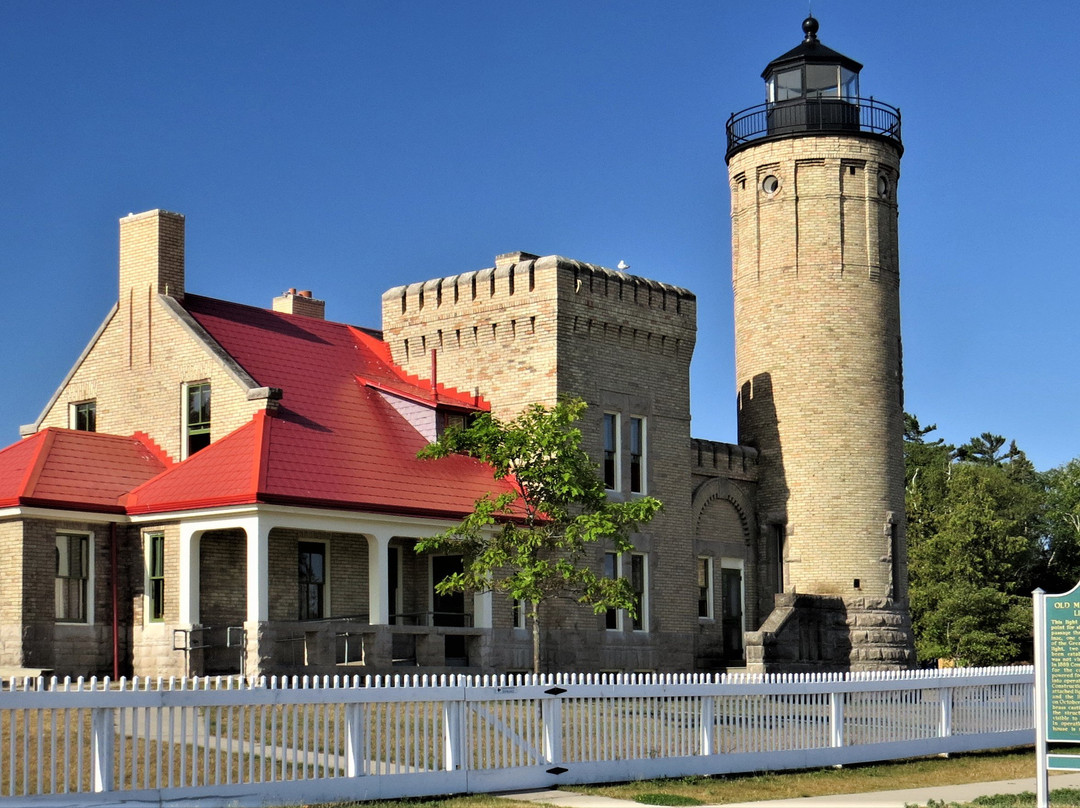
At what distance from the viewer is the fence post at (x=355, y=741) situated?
50.7ft

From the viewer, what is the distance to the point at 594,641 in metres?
31.1

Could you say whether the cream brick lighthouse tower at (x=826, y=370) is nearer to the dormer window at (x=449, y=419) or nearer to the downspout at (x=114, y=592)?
the dormer window at (x=449, y=419)

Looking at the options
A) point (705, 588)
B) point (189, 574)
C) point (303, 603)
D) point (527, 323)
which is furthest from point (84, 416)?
point (705, 588)

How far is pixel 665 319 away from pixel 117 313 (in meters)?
11.6

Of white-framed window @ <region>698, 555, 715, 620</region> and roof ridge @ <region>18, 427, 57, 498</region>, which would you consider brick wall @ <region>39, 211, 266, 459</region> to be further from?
white-framed window @ <region>698, 555, 715, 620</region>

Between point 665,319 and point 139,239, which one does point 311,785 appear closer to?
point 139,239

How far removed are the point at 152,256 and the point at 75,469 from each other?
502cm

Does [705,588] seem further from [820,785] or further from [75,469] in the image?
[820,785]

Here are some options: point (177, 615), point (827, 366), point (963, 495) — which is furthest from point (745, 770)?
point (963, 495)

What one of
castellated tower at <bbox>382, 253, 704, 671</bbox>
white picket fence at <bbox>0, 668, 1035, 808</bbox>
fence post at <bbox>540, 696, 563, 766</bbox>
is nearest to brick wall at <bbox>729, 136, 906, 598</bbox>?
castellated tower at <bbox>382, 253, 704, 671</bbox>

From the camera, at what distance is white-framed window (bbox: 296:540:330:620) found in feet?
91.4

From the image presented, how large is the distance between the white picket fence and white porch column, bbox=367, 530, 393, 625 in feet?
25.5

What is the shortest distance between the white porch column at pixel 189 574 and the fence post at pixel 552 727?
10.2 metres

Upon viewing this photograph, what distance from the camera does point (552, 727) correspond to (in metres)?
17.3
